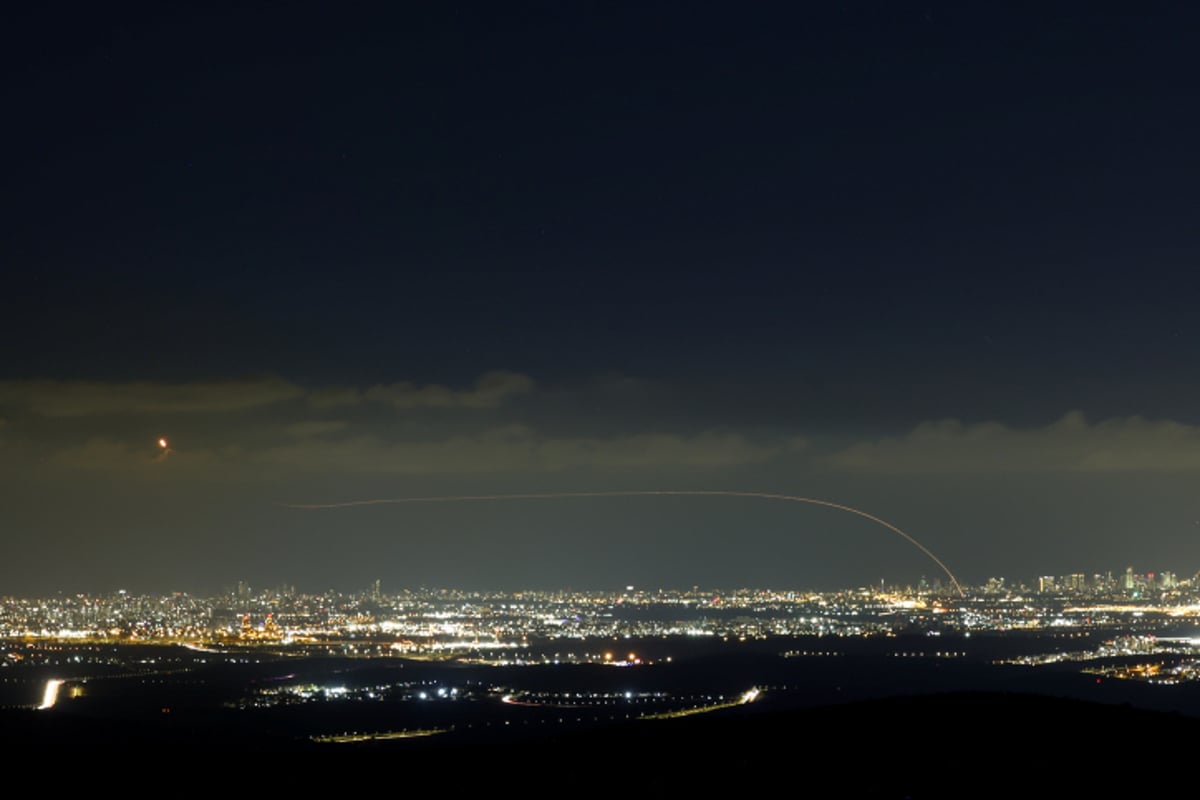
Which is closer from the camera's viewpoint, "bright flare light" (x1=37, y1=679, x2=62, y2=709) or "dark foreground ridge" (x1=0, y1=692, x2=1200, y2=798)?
"dark foreground ridge" (x1=0, y1=692, x2=1200, y2=798)

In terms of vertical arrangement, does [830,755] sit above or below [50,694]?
above

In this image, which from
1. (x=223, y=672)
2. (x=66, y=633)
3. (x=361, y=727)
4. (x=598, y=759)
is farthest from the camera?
(x=66, y=633)

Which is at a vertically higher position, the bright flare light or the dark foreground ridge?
the dark foreground ridge

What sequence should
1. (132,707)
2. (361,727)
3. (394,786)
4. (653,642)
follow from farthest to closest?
(653,642) → (132,707) → (361,727) → (394,786)

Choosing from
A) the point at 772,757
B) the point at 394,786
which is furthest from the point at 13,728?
the point at 772,757

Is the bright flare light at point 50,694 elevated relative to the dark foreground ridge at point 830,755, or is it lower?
lower

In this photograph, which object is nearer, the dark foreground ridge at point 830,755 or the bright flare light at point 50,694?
the dark foreground ridge at point 830,755

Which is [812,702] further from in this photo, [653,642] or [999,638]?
[999,638]

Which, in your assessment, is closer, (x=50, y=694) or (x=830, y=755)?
(x=830, y=755)
